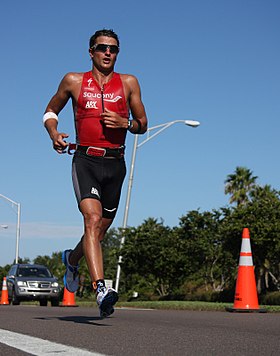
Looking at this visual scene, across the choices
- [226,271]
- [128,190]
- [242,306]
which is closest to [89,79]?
[242,306]

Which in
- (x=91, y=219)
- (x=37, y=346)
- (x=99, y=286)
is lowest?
(x=37, y=346)

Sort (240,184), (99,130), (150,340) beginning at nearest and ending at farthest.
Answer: (150,340) → (99,130) → (240,184)

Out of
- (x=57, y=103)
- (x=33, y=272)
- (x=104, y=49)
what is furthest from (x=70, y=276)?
(x=33, y=272)

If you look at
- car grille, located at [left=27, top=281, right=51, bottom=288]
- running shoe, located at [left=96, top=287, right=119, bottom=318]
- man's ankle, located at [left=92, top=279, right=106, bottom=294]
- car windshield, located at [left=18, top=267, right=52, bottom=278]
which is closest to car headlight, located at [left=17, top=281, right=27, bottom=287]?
car grille, located at [left=27, top=281, right=51, bottom=288]

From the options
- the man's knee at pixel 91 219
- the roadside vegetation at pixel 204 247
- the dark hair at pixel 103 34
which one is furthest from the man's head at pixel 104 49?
the roadside vegetation at pixel 204 247

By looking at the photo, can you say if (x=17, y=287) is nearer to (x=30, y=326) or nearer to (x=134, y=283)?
(x=30, y=326)

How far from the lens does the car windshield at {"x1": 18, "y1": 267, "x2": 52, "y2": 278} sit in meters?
24.9

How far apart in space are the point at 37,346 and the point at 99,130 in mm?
2598

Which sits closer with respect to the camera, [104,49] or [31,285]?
[104,49]

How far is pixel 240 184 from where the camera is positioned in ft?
190

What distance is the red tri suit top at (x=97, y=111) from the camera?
6449mm

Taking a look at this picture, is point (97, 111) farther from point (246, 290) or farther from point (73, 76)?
point (246, 290)

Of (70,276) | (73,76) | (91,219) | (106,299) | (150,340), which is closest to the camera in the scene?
(150,340)

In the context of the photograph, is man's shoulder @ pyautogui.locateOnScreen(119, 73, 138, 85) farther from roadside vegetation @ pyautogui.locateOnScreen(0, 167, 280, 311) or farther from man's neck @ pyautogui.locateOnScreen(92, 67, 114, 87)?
roadside vegetation @ pyautogui.locateOnScreen(0, 167, 280, 311)
